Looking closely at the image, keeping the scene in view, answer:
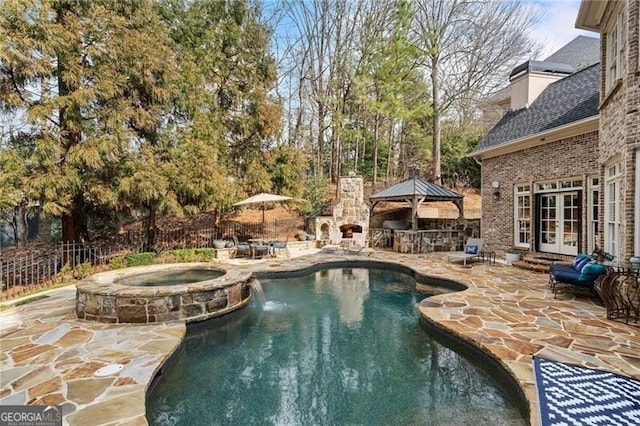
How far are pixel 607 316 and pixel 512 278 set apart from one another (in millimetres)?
3042

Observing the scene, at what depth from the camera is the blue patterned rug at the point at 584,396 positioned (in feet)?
9.37

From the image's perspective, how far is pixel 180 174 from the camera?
10812 mm

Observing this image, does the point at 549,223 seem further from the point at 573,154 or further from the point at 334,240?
the point at 334,240

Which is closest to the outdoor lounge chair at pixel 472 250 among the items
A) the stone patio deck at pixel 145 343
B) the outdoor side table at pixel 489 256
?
the outdoor side table at pixel 489 256

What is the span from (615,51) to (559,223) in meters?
4.69

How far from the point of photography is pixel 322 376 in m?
4.12

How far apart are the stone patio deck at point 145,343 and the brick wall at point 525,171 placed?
12.6 ft

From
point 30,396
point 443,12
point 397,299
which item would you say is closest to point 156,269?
point 30,396

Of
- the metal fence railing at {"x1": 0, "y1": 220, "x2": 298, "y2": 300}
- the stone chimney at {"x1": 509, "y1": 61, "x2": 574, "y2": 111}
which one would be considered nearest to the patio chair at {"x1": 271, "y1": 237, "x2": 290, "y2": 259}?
the metal fence railing at {"x1": 0, "y1": 220, "x2": 298, "y2": 300}

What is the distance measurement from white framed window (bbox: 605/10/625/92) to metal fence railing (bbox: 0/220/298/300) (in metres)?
12.1

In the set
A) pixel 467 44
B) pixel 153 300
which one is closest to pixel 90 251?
pixel 153 300

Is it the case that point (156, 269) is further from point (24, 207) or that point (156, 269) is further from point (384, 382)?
point (384, 382)

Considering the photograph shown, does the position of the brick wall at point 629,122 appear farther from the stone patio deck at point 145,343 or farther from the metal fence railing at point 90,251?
the metal fence railing at point 90,251

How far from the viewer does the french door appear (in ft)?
29.3
